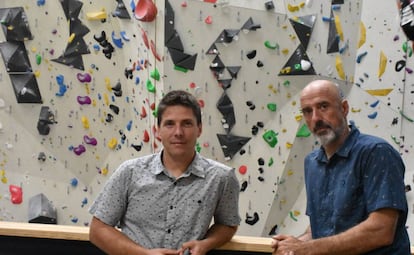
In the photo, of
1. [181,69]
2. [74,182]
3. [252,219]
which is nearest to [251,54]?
[181,69]

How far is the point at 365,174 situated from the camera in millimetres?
1881

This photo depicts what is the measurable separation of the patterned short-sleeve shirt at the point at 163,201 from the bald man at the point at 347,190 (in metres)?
0.32

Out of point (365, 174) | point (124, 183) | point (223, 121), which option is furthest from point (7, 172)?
point (365, 174)

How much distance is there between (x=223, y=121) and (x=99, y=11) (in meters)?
1.17

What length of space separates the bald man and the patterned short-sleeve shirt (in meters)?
0.32

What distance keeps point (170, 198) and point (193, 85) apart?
1.42 m

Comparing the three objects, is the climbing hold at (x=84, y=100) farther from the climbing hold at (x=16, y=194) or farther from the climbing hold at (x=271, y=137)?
the climbing hold at (x=271, y=137)

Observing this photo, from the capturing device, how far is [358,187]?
1.90 m

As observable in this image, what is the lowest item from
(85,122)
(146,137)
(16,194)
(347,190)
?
(16,194)

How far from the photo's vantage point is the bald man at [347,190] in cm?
182

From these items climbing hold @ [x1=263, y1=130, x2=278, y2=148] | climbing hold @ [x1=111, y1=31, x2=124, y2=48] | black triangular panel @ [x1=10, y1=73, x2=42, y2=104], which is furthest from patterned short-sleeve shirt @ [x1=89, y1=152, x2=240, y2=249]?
black triangular panel @ [x1=10, y1=73, x2=42, y2=104]

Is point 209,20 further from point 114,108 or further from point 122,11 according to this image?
point 114,108

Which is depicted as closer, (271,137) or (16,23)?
(271,137)

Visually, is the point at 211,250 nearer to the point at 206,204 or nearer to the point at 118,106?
the point at 206,204
